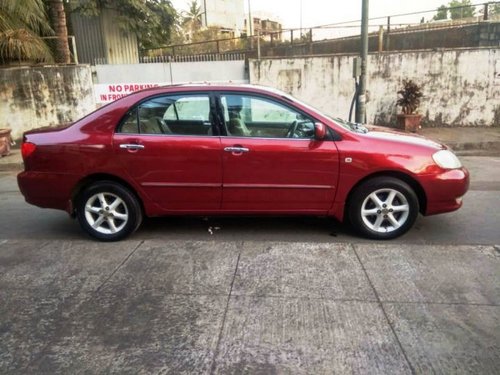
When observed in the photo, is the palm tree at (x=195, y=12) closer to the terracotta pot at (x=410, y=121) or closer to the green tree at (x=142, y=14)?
the green tree at (x=142, y=14)

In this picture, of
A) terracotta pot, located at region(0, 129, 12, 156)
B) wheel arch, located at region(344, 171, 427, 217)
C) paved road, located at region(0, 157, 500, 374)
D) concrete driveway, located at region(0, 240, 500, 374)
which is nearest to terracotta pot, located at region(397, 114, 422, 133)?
paved road, located at region(0, 157, 500, 374)

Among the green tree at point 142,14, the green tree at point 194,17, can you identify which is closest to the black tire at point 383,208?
the green tree at point 142,14

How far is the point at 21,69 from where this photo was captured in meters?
10.9

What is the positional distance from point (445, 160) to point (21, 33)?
10.6m

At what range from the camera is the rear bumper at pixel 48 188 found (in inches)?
183

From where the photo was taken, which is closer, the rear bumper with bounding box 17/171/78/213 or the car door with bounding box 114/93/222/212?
the car door with bounding box 114/93/222/212

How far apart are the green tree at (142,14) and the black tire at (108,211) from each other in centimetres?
1083

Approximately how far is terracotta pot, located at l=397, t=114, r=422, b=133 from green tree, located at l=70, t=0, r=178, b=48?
27.6 feet

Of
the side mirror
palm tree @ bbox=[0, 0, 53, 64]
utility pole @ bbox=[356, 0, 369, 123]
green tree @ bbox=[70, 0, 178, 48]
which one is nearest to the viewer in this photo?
the side mirror

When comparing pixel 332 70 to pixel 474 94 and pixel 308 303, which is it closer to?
pixel 474 94

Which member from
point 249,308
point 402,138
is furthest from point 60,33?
point 249,308

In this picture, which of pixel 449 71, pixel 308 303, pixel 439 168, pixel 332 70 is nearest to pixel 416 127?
pixel 449 71

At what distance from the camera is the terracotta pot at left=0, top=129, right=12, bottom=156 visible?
9.93 metres

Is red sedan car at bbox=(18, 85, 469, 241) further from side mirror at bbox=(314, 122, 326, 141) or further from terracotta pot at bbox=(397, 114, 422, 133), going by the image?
terracotta pot at bbox=(397, 114, 422, 133)
